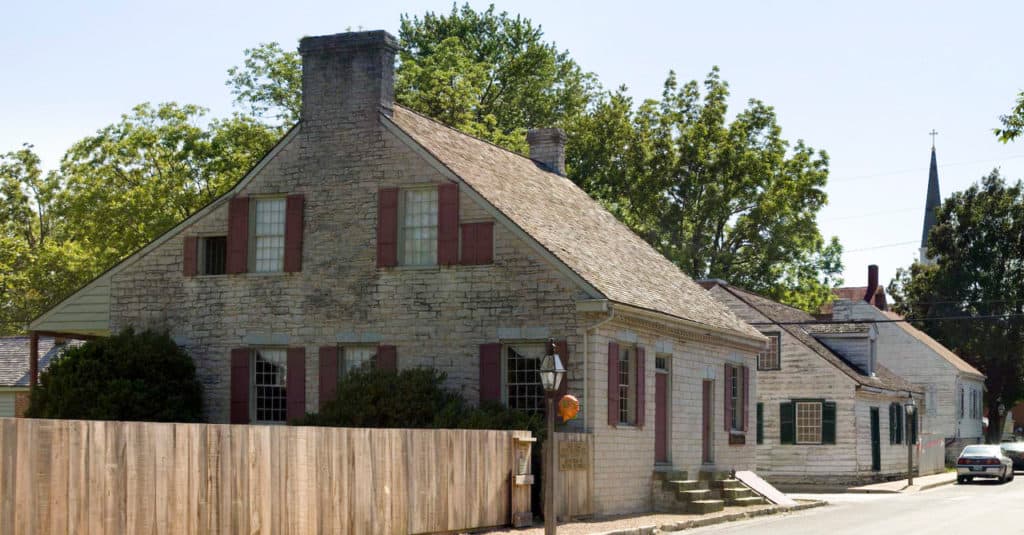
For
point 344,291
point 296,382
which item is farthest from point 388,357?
point 296,382

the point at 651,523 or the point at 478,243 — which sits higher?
the point at 478,243

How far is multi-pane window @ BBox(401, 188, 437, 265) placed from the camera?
83.4ft

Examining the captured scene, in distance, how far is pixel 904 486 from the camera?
1613 inches

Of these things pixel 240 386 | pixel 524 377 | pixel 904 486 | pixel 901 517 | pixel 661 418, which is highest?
pixel 524 377

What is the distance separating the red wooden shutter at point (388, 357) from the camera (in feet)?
83.0

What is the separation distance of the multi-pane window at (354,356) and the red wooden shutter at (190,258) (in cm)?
358

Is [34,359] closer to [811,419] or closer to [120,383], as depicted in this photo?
[120,383]

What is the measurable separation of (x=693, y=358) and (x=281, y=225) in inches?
354

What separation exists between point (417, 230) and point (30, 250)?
3795cm

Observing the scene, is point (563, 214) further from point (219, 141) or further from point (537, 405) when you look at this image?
point (219, 141)

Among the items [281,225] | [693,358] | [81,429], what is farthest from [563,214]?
[81,429]

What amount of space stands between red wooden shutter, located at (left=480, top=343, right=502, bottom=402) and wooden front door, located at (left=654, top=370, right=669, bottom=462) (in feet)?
13.1

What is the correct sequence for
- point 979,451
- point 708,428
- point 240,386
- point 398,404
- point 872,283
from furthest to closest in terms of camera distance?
1. point 872,283
2. point 979,451
3. point 708,428
4. point 240,386
5. point 398,404

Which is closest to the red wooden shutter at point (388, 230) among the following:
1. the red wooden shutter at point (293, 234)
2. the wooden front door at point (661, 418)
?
the red wooden shutter at point (293, 234)
